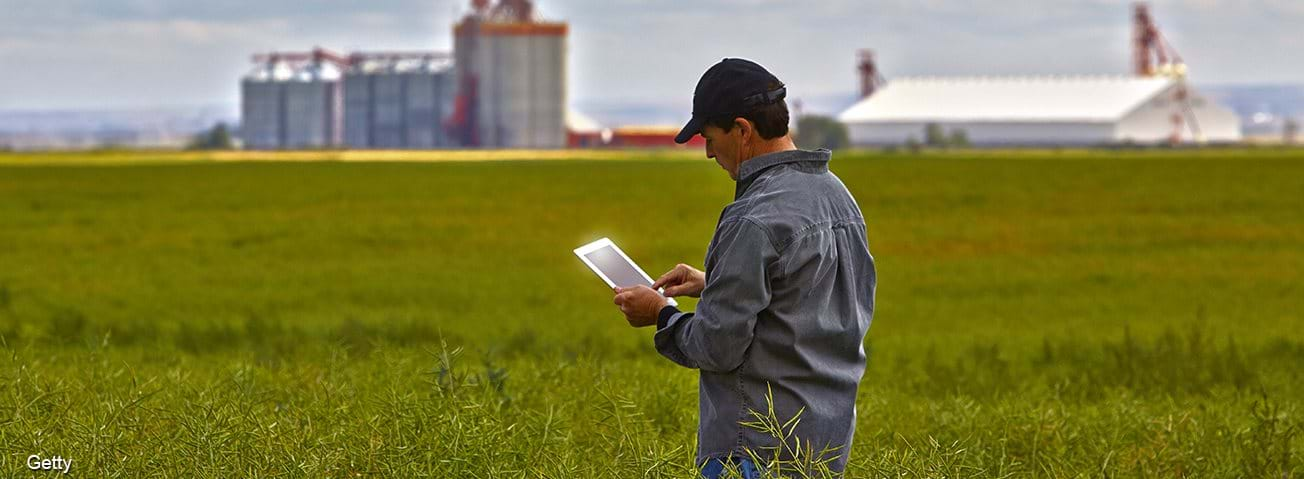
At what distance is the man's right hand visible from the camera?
457 cm

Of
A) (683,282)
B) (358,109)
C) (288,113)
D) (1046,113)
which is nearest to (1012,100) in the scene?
(1046,113)

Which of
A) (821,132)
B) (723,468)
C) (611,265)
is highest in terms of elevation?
(611,265)

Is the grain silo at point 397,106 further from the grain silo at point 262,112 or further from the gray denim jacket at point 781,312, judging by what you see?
the gray denim jacket at point 781,312

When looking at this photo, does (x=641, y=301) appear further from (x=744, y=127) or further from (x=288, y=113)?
(x=288, y=113)

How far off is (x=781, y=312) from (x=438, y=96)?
162m

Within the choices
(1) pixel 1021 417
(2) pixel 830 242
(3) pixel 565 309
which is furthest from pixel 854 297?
(3) pixel 565 309

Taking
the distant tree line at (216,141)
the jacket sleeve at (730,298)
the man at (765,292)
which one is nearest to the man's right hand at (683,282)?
the man at (765,292)

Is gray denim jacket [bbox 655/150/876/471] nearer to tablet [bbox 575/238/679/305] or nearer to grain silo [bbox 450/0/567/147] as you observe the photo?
tablet [bbox 575/238/679/305]

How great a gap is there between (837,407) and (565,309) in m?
14.0

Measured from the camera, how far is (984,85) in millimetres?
172250

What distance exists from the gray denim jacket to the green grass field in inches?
8.6

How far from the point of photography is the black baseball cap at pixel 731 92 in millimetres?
4316

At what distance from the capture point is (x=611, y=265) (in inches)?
182

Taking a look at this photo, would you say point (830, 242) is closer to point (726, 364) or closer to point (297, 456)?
point (726, 364)
